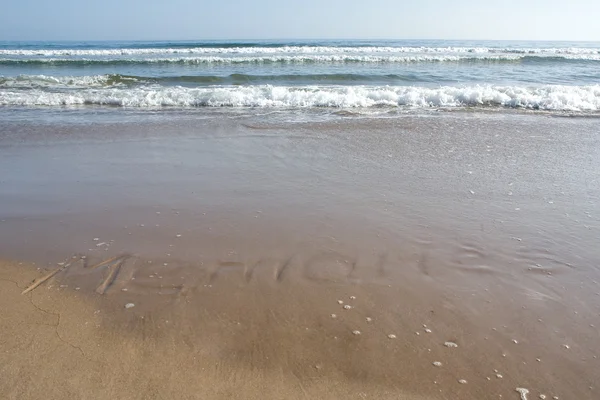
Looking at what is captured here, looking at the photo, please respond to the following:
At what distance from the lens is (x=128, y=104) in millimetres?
11062

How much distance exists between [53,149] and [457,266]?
6260mm

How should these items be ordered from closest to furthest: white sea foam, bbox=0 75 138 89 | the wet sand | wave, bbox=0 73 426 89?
the wet sand < white sea foam, bbox=0 75 138 89 < wave, bbox=0 73 426 89

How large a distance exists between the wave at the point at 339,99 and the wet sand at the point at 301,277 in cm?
531

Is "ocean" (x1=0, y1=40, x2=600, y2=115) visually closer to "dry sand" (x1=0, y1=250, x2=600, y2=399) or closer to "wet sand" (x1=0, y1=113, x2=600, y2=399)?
"wet sand" (x1=0, y1=113, x2=600, y2=399)

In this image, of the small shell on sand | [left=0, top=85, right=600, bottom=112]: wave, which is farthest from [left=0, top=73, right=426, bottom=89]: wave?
the small shell on sand

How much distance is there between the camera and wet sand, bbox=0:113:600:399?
230cm

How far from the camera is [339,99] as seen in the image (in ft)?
37.1

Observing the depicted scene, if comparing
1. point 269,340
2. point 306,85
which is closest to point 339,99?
point 306,85

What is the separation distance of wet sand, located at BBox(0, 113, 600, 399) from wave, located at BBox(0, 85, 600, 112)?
531 cm

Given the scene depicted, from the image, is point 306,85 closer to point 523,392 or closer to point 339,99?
point 339,99

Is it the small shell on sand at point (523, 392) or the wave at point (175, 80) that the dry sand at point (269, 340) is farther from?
the wave at point (175, 80)

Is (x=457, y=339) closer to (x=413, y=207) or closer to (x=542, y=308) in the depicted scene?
(x=542, y=308)

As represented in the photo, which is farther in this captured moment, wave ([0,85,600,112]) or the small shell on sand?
wave ([0,85,600,112])

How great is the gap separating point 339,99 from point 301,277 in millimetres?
8813
